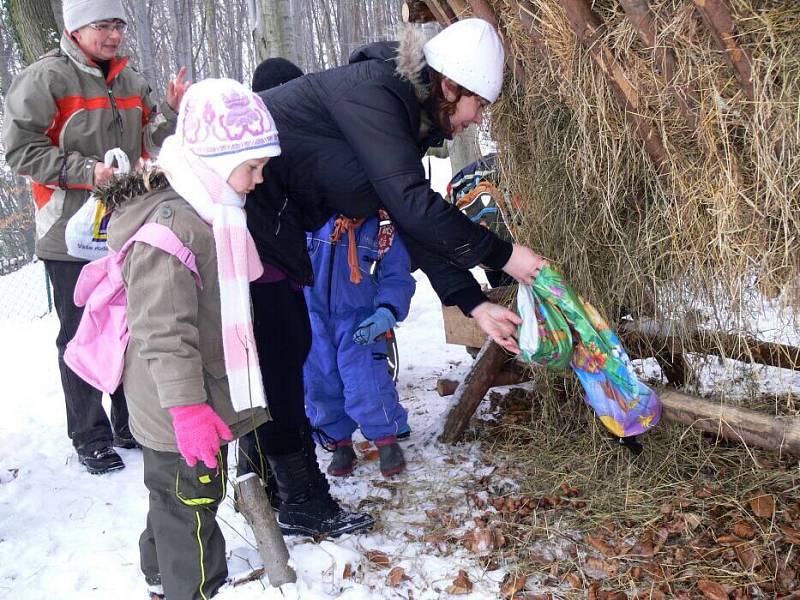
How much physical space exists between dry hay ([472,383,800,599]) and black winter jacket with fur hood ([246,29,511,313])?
951 millimetres

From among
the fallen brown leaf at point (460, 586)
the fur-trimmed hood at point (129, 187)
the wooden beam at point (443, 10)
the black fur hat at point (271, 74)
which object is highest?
the wooden beam at point (443, 10)

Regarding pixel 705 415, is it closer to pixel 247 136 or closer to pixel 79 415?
pixel 247 136

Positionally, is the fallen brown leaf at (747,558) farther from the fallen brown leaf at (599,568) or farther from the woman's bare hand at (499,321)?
the woman's bare hand at (499,321)

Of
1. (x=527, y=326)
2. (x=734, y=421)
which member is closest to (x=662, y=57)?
(x=527, y=326)

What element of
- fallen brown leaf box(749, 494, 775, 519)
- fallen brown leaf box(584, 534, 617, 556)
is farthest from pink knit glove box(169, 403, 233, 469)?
fallen brown leaf box(749, 494, 775, 519)

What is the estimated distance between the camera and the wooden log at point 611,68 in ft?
7.72

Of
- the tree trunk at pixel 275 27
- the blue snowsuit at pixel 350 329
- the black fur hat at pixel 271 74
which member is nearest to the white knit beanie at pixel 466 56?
the blue snowsuit at pixel 350 329

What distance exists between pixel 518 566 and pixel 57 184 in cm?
258

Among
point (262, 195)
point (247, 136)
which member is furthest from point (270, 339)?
point (247, 136)

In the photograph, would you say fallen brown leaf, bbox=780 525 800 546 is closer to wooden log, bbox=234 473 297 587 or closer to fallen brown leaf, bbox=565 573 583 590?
fallen brown leaf, bbox=565 573 583 590

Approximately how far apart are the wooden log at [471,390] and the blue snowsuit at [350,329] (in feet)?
0.99

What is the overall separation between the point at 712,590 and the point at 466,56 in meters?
1.93

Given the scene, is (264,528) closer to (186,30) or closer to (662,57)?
(662,57)

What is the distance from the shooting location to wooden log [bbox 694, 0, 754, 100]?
1938 millimetres
